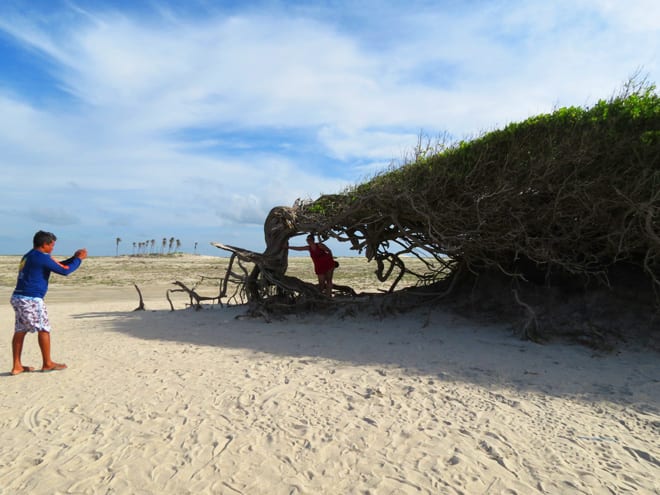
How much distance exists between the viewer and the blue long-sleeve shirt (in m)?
5.22

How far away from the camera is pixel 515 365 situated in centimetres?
577

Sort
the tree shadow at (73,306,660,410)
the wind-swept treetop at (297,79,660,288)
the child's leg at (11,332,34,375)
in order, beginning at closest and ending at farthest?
the tree shadow at (73,306,660,410) < the child's leg at (11,332,34,375) < the wind-swept treetop at (297,79,660,288)

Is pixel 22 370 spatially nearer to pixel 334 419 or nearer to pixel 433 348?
pixel 334 419

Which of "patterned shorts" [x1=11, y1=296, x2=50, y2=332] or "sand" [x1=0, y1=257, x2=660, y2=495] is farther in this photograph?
"patterned shorts" [x1=11, y1=296, x2=50, y2=332]

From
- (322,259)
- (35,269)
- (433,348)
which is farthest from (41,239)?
(322,259)

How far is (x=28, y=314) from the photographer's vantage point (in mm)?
5195

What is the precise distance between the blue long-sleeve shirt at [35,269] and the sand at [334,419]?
43.8 inches

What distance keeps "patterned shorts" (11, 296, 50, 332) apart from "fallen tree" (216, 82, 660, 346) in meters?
5.81

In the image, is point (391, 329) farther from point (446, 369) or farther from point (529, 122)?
point (529, 122)

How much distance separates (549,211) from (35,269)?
7863 millimetres

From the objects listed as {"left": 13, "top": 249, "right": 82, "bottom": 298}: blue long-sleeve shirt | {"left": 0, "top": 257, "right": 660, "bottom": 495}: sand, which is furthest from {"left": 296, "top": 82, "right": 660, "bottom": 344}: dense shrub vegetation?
{"left": 13, "top": 249, "right": 82, "bottom": 298}: blue long-sleeve shirt

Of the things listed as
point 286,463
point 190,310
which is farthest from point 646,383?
point 190,310

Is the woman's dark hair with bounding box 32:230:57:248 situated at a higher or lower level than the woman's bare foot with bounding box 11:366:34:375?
higher

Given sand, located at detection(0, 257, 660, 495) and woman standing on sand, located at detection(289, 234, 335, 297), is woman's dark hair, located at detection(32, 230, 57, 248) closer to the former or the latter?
sand, located at detection(0, 257, 660, 495)
